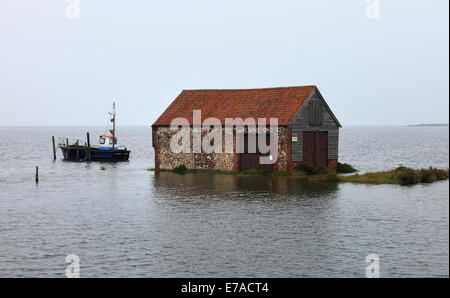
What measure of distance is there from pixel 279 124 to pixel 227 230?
21.1 meters

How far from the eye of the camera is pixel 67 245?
842 inches

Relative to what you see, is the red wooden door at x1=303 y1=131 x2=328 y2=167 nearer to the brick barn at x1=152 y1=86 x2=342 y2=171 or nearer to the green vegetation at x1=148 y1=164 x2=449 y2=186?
the brick barn at x1=152 y1=86 x2=342 y2=171

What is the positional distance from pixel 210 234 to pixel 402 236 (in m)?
6.92

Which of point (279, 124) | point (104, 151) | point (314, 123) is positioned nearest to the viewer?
point (279, 124)

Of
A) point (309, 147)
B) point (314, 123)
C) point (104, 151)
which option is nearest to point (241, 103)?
point (314, 123)

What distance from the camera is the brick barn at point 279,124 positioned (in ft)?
144

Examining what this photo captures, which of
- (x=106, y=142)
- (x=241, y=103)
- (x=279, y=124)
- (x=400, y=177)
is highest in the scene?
(x=241, y=103)

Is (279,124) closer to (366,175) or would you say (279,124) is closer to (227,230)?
(366,175)

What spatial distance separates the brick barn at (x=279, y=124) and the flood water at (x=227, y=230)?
548 centimetres
